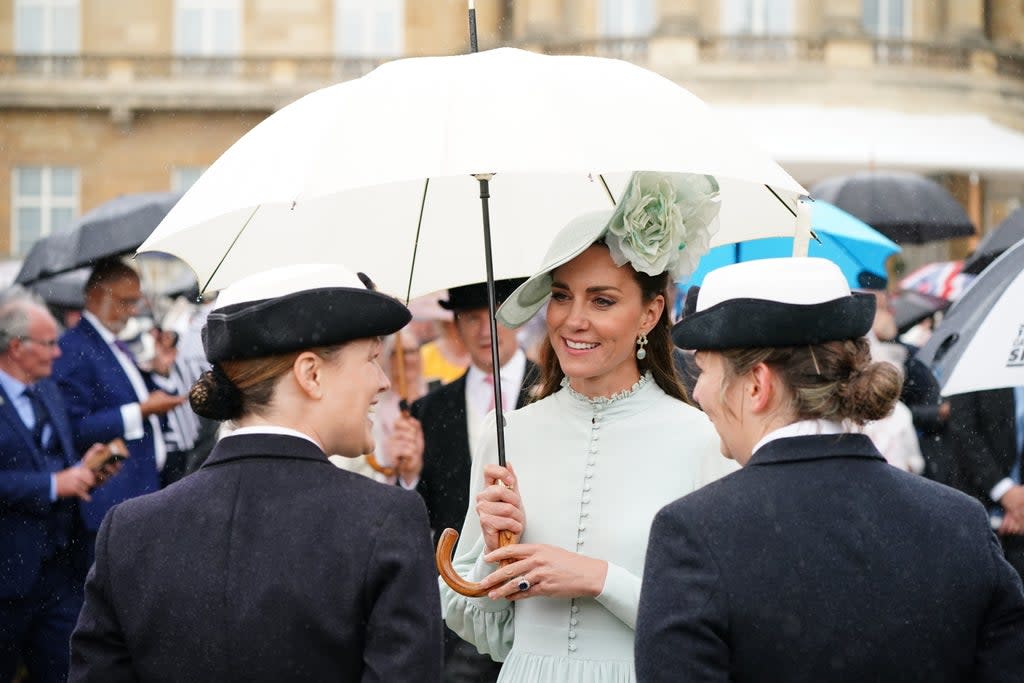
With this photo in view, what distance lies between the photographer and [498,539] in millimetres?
3467

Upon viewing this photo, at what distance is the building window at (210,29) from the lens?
32.7 metres

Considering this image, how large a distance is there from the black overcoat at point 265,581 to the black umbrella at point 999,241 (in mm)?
3094

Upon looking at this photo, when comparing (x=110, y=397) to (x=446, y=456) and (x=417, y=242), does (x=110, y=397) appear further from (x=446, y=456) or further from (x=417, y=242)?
(x=417, y=242)

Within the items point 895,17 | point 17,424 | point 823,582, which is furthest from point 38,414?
point 895,17

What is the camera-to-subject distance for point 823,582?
266 cm

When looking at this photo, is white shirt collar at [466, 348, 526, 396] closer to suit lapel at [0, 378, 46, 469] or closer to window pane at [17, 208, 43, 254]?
suit lapel at [0, 378, 46, 469]

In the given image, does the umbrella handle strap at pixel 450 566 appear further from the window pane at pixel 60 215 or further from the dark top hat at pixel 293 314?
the window pane at pixel 60 215

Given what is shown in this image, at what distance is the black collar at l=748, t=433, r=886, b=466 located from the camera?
109 inches

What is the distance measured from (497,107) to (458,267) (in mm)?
1081

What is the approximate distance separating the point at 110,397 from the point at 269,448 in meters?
4.62

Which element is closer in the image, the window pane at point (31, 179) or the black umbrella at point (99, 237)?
the black umbrella at point (99, 237)

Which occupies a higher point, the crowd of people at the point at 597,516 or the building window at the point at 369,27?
the building window at the point at 369,27

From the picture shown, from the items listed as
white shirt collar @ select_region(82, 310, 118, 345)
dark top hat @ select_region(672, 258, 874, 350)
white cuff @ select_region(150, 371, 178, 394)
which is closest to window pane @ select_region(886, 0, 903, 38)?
white cuff @ select_region(150, 371, 178, 394)

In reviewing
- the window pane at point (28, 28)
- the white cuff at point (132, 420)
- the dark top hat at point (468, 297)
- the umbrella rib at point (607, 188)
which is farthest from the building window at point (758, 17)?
the umbrella rib at point (607, 188)
